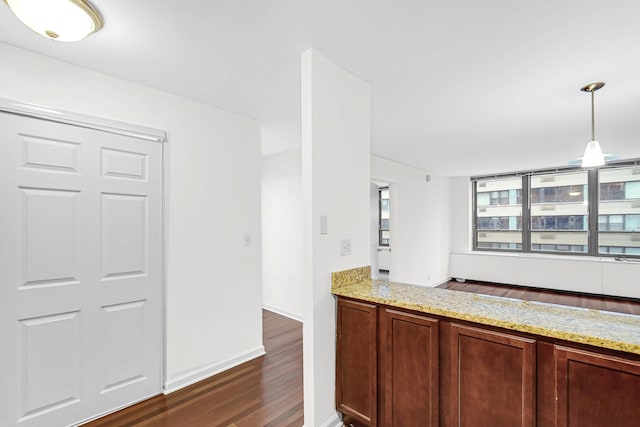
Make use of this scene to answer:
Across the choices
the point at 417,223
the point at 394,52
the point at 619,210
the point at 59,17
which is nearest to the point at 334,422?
the point at 394,52

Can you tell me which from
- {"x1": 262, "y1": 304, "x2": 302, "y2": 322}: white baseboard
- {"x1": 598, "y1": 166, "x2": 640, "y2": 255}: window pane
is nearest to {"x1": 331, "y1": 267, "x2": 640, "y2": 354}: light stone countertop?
{"x1": 262, "y1": 304, "x2": 302, "y2": 322}: white baseboard

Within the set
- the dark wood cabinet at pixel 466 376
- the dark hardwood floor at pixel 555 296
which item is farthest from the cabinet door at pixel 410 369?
the dark hardwood floor at pixel 555 296

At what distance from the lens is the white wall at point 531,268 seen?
5260 mm

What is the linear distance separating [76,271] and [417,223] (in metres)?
5.26

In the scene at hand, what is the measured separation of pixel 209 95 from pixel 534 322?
2.65m

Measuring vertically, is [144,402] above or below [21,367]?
below

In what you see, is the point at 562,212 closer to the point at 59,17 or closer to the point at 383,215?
the point at 383,215

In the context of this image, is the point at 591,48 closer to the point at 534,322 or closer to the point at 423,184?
the point at 534,322

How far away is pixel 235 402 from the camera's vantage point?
2.28 metres

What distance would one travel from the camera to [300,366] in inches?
113

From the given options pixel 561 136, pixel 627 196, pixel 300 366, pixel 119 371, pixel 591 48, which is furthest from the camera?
pixel 627 196

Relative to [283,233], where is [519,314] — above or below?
below

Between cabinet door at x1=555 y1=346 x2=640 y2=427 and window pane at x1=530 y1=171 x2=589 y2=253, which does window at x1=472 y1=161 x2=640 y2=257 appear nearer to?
window pane at x1=530 y1=171 x2=589 y2=253

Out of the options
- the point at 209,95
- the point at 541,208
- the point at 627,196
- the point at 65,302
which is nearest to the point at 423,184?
the point at 541,208
